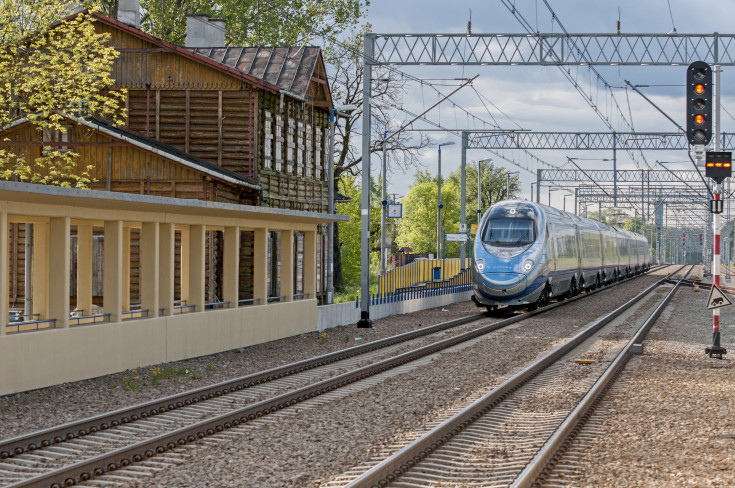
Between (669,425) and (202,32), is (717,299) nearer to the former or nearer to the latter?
(669,425)

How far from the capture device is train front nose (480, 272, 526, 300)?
2870 centimetres

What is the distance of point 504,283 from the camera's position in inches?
1131

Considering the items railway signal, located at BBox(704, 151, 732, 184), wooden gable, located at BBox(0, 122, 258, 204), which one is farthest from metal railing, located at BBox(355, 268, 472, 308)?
railway signal, located at BBox(704, 151, 732, 184)

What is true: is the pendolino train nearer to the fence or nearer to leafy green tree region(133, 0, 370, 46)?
the fence

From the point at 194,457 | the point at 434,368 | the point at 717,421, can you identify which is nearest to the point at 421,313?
the point at 434,368

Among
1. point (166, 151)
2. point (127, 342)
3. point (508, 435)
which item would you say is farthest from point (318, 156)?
point (508, 435)

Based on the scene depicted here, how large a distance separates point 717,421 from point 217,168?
20.2 m

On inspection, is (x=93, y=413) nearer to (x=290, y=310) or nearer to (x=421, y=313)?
(x=290, y=310)

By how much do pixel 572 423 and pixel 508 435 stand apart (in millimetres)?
→ 788

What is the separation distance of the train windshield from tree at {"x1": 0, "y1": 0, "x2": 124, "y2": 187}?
1150cm

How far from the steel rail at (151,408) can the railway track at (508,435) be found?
10.9 ft

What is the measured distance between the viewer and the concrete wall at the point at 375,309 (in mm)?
25062

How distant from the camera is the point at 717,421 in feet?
38.3

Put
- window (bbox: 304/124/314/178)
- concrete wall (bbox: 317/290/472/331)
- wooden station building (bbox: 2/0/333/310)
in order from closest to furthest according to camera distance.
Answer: concrete wall (bbox: 317/290/472/331), wooden station building (bbox: 2/0/333/310), window (bbox: 304/124/314/178)
